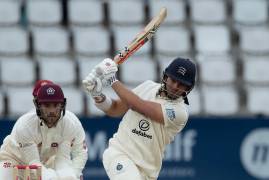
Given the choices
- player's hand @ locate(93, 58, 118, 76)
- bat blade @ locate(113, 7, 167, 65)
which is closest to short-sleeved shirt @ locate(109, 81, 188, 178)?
bat blade @ locate(113, 7, 167, 65)

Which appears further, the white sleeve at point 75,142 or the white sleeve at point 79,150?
the white sleeve at point 79,150

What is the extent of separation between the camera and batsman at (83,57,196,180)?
7.41 metres

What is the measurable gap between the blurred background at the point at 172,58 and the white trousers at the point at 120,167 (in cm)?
377

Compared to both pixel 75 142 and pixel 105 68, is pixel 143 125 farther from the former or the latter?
pixel 75 142

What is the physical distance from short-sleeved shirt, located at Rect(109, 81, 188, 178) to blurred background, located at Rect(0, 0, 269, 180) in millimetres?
3692

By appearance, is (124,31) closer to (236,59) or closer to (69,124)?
(236,59)

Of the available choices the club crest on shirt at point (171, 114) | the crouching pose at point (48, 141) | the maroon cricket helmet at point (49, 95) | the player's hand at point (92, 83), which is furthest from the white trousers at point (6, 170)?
the club crest on shirt at point (171, 114)

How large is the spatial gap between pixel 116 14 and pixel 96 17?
297 millimetres

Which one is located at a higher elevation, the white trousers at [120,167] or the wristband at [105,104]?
the wristband at [105,104]

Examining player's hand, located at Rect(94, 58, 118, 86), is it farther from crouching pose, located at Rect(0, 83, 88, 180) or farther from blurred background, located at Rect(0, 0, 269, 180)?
→ blurred background, located at Rect(0, 0, 269, 180)

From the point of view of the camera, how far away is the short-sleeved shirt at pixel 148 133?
7.51m

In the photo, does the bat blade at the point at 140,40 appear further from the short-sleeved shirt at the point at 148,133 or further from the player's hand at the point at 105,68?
the player's hand at the point at 105,68

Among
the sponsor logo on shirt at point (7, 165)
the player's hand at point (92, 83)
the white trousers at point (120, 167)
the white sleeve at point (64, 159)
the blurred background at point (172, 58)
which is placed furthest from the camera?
the blurred background at point (172, 58)

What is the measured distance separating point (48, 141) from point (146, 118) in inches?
34.2
